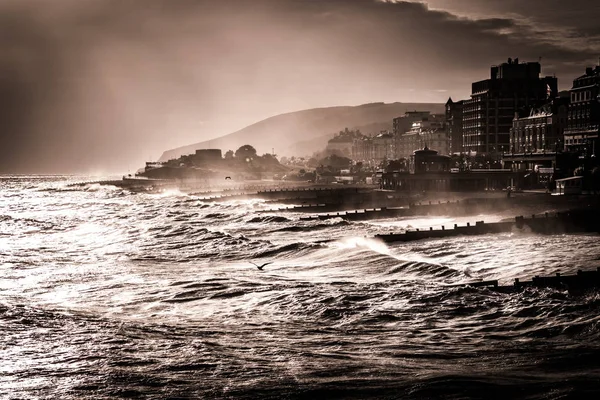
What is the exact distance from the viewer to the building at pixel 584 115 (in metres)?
144

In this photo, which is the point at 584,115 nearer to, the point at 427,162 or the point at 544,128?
the point at 544,128

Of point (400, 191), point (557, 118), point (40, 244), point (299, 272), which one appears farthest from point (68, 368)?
point (557, 118)

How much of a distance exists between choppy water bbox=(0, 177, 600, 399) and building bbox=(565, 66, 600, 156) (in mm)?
84392

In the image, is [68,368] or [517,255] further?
Result: [517,255]

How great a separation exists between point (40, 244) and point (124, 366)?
172ft

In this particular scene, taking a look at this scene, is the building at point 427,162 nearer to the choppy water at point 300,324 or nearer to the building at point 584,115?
the building at point 584,115

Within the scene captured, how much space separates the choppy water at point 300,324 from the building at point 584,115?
84.4 meters

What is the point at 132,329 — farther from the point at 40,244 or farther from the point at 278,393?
the point at 40,244

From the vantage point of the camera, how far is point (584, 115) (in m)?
151

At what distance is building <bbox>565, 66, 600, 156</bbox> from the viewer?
471 ft

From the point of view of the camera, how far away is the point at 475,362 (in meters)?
29.7

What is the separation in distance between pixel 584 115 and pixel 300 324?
12905 centimetres

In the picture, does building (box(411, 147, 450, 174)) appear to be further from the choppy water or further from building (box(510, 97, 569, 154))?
the choppy water

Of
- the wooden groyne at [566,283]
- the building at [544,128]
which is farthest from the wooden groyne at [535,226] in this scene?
the building at [544,128]
